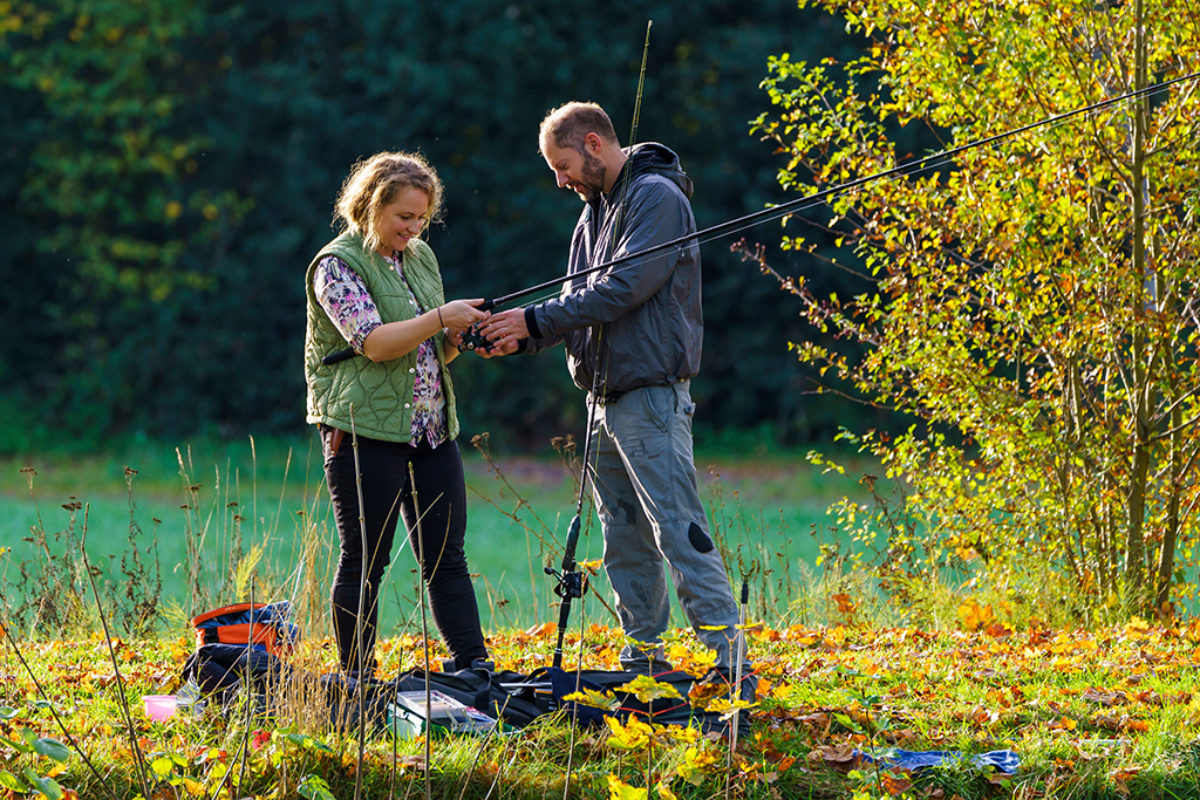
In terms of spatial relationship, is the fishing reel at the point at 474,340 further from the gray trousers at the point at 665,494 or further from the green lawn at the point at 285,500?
the green lawn at the point at 285,500

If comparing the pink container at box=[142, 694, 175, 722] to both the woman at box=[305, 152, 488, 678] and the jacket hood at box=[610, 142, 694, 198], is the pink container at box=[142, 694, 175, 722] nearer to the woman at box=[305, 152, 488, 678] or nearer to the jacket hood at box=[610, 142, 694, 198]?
the woman at box=[305, 152, 488, 678]

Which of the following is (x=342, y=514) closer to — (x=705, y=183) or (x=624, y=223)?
(x=624, y=223)

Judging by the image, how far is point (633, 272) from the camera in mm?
3521

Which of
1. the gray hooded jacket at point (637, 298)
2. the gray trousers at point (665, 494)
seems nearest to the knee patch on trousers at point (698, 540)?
the gray trousers at point (665, 494)

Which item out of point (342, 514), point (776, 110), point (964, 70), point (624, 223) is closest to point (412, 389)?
point (342, 514)

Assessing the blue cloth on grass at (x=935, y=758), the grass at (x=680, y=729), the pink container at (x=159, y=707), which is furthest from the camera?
the pink container at (x=159, y=707)

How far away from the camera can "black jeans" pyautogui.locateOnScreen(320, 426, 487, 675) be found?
3.57 meters

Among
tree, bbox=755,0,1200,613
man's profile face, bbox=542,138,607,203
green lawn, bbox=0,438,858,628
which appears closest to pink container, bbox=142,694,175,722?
man's profile face, bbox=542,138,607,203

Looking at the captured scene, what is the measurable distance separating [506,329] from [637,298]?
14.5 inches

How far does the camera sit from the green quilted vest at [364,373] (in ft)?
11.6

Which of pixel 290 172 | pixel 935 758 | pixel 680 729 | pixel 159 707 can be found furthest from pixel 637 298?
pixel 290 172

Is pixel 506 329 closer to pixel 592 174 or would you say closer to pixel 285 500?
pixel 592 174

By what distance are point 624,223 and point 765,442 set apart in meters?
12.7

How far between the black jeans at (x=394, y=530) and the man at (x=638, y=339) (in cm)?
39
